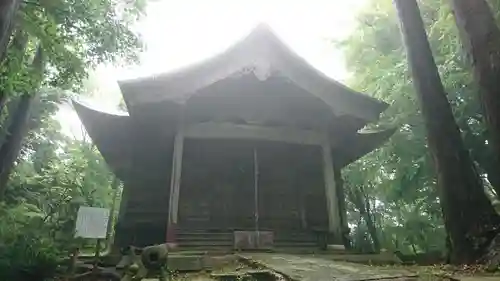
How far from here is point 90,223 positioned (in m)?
6.83

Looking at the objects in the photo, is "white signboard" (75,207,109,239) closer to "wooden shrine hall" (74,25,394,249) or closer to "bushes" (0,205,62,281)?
"bushes" (0,205,62,281)

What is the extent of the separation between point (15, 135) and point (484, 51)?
9035 mm

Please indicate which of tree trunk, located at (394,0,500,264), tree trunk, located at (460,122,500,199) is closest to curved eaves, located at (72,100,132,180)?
tree trunk, located at (394,0,500,264)

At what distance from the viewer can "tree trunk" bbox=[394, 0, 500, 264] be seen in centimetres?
545

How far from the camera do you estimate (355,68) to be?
49.9 feet

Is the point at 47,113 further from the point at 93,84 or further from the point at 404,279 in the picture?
the point at 404,279

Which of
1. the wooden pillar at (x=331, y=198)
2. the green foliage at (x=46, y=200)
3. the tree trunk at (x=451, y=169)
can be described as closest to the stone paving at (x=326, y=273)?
the tree trunk at (x=451, y=169)

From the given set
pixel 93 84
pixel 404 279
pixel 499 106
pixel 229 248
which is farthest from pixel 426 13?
pixel 93 84

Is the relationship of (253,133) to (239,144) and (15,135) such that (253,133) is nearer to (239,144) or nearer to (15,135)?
(239,144)

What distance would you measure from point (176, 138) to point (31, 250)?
3.46 m

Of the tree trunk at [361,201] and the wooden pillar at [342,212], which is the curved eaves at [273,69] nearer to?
the wooden pillar at [342,212]

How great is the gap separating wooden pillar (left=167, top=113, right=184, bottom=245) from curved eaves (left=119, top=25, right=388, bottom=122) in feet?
2.92

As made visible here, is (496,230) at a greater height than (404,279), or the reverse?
(496,230)

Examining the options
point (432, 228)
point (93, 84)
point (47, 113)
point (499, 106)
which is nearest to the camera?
point (499, 106)
